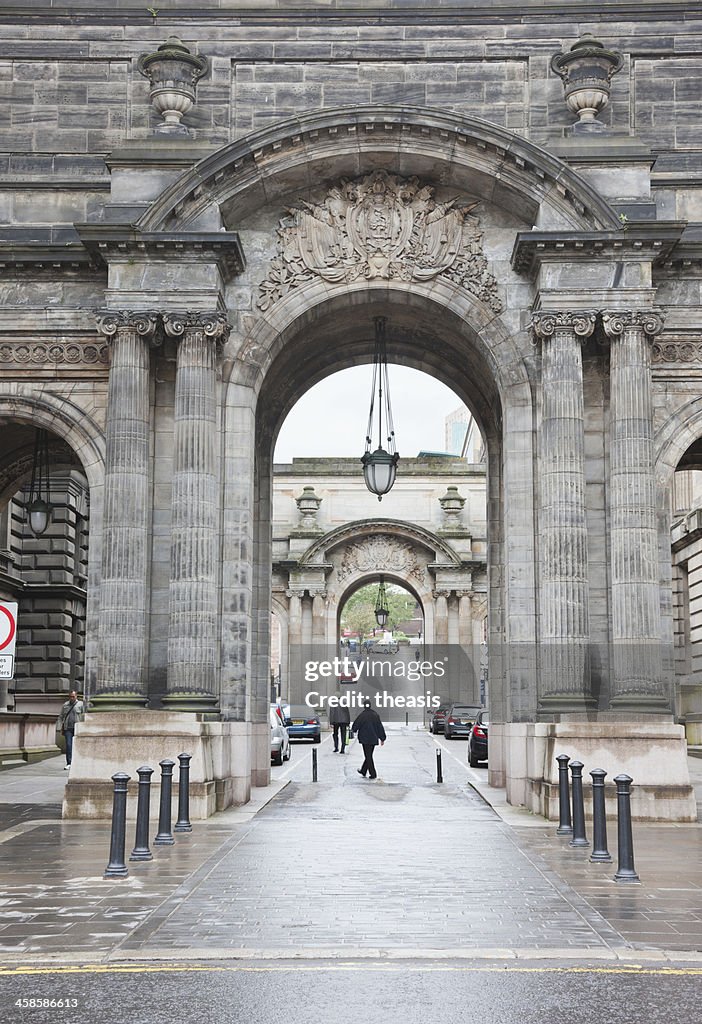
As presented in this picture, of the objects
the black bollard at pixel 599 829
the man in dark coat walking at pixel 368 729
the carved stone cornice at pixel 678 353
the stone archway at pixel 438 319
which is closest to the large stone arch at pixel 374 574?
the man in dark coat walking at pixel 368 729

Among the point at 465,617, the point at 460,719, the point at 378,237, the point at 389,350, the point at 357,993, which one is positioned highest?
the point at 378,237

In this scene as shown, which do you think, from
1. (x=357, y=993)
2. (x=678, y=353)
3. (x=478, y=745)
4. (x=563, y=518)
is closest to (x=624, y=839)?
(x=357, y=993)

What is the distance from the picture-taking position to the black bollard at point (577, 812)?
52.6ft

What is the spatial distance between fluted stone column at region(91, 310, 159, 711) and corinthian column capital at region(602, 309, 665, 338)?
7795 millimetres

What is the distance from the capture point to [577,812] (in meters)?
16.3

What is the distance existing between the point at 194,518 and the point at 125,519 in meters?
1.16

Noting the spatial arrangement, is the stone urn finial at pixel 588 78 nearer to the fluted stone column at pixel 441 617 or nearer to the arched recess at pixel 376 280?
the arched recess at pixel 376 280

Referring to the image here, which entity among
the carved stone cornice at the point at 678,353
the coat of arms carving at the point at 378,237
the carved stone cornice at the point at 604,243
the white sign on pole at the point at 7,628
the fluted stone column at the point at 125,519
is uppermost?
the coat of arms carving at the point at 378,237

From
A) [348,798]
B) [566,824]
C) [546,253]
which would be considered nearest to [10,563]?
[348,798]

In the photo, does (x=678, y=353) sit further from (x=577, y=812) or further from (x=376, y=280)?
(x=577, y=812)

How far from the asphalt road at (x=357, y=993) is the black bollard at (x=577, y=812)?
21.8 feet

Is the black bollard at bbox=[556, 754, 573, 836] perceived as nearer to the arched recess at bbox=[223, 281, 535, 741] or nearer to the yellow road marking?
the arched recess at bbox=[223, 281, 535, 741]

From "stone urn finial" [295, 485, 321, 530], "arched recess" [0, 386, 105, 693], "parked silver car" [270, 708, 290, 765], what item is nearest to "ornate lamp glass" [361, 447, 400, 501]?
"arched recess" [0, 386, 105, 693]

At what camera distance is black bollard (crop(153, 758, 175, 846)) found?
53.0ft
